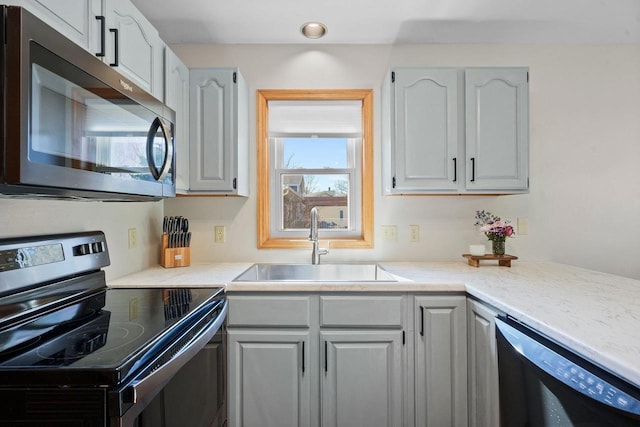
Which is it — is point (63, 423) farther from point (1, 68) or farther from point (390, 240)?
point (390, 240)

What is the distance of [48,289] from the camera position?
1.18 meters

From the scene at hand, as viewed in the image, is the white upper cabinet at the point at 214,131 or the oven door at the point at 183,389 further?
the white upper cabinet at the point at 214,131

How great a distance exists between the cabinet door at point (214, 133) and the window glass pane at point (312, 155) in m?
0.52

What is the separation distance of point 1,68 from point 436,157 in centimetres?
181

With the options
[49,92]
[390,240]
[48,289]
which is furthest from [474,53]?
[48,289]

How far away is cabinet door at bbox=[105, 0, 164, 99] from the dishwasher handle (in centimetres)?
175

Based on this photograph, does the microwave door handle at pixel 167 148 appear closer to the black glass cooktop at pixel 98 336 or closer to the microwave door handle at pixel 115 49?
the microwave door handle at pixel 115 49

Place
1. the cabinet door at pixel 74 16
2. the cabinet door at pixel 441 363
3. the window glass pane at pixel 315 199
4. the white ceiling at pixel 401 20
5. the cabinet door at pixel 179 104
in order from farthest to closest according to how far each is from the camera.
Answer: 1. the window glass pane at pixel 315 199
2. the white ceiling at pixel 401 20
3. the cabinet door at pixel 179 104
4. the cabinet door at pixel 441 363
5. the cabinet door at pixel 74 16

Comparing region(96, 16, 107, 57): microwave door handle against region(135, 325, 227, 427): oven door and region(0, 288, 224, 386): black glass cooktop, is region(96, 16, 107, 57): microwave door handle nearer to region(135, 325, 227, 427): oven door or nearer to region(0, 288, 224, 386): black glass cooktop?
region(0, 288, 224, 386): black glass cooktop

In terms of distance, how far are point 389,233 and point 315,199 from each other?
570 mm

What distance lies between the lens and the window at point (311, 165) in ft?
7.50

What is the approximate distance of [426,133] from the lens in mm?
1935

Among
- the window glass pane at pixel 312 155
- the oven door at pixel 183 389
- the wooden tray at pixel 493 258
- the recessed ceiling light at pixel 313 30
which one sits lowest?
the oven door at pixel 183 389

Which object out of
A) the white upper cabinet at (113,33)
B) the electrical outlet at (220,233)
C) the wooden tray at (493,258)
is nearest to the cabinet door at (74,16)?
the white upper cabinet at (113,33)
